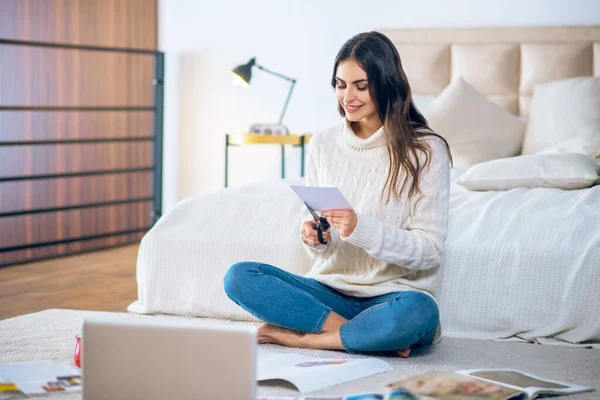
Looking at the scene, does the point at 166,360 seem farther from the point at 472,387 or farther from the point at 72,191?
the point at 72,191

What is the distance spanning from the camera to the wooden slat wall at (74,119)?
13.3 ft

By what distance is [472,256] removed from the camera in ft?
7.66

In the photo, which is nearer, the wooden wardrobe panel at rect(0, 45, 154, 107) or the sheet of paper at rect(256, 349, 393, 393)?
the sheet of paper at rect(256, 349, 393, 393)

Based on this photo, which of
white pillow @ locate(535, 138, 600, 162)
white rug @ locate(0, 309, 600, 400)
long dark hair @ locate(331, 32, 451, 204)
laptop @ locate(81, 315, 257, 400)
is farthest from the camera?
white pillow @ locate(535, 138, 600, 162)

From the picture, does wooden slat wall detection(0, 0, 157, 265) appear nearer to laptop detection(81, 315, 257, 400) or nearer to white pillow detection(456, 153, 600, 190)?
white pillow detection(456, 153, 600, 190)

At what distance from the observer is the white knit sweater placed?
78.7 inches

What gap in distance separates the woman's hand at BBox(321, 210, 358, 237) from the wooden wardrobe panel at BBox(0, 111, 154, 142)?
8.39 feet

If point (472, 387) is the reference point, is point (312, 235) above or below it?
above

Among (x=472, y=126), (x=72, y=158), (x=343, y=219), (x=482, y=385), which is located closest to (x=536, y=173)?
(x=472, y=126)

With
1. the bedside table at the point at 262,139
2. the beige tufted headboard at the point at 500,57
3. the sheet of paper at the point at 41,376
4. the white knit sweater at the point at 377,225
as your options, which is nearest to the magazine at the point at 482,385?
the white knit sweater at the point at 377,225

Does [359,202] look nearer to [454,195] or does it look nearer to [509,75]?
[454,195]

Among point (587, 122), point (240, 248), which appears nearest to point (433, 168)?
point (240, 248)

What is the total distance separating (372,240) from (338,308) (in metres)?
0.28

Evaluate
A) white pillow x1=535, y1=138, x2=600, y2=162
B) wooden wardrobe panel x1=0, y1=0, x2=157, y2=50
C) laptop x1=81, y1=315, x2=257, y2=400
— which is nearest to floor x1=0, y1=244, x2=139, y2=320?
wooden wardrobe panel x1=0, y1=0, x2=157, y2=50
